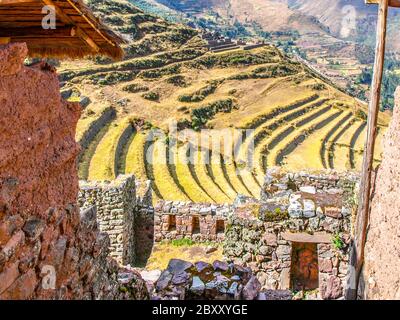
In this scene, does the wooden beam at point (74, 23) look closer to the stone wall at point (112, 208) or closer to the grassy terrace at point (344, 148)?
the stone wall at point (112, 208)

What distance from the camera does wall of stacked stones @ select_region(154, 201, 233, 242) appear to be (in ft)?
33.3

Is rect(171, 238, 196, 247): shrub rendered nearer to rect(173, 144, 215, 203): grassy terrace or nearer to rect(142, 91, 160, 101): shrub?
rect(173, 144, 215, 203): grassy terrace

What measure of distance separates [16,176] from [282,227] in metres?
4.73

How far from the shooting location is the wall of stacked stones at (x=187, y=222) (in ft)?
33.3

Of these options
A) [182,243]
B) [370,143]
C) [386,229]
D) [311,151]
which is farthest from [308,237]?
[311,151]

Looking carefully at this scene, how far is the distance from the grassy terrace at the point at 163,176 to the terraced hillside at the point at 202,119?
6cm

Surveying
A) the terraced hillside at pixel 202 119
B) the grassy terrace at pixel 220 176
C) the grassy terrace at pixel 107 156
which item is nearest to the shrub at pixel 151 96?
the terraced hillside at pixel 202 119

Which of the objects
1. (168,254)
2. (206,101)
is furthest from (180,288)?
(206,101)

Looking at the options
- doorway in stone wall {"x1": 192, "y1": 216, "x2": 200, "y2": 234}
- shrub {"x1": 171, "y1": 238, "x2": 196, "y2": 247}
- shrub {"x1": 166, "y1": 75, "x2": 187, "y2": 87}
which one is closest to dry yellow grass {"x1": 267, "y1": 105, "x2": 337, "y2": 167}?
shrub {"x1": 166, "y1": 75, "x2": 187, "y2": 87}

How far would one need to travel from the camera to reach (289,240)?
693cm

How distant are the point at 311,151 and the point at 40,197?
32.2m

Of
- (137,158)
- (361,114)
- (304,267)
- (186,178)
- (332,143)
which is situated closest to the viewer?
(304,267)

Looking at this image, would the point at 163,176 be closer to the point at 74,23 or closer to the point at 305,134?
the point at 305,134
